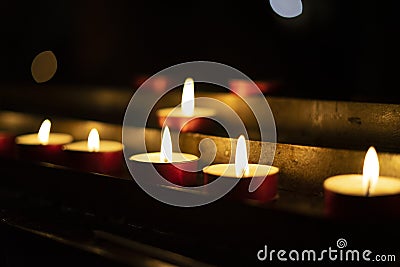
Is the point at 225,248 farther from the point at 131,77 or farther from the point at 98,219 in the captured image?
the point at 131,77

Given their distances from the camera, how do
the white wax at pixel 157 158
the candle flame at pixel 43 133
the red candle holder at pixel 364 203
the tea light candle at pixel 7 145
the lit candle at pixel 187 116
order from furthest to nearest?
the tea light candle at pixel 7 145 < the candle flame at pixel 43 133 < the lit candle at pixel 187 116 < the white wax at pixel 157 158 < the red candle holder at pixel 364 203

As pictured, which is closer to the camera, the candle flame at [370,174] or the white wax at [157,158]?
the candle flame at [370,174]

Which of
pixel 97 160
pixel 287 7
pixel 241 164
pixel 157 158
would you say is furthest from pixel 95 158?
pixel 287 7

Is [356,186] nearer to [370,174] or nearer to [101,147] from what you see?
[370,174]

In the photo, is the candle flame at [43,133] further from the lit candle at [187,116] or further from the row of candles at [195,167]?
the lit candle at [187,116]

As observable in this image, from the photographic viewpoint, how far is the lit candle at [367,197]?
0.69 metres

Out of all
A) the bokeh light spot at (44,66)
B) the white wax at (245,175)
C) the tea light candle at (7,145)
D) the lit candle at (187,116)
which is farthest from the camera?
the bokeh light spot at (44,66)

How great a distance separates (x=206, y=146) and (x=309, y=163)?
21cm

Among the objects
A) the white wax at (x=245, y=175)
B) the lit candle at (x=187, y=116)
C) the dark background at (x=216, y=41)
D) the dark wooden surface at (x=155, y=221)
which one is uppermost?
the dark background at (x=216, y=41)

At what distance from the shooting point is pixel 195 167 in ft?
2.98

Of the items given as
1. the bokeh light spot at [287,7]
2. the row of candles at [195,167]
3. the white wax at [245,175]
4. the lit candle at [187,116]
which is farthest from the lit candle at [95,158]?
the bokeh light spot at [287,7]

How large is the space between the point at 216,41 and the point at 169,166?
0.34 m

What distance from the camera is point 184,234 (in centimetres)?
87

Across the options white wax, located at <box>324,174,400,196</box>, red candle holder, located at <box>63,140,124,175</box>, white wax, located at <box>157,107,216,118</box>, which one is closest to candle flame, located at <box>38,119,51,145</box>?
red candle holder, located at <box>63,140,124,175</box>
